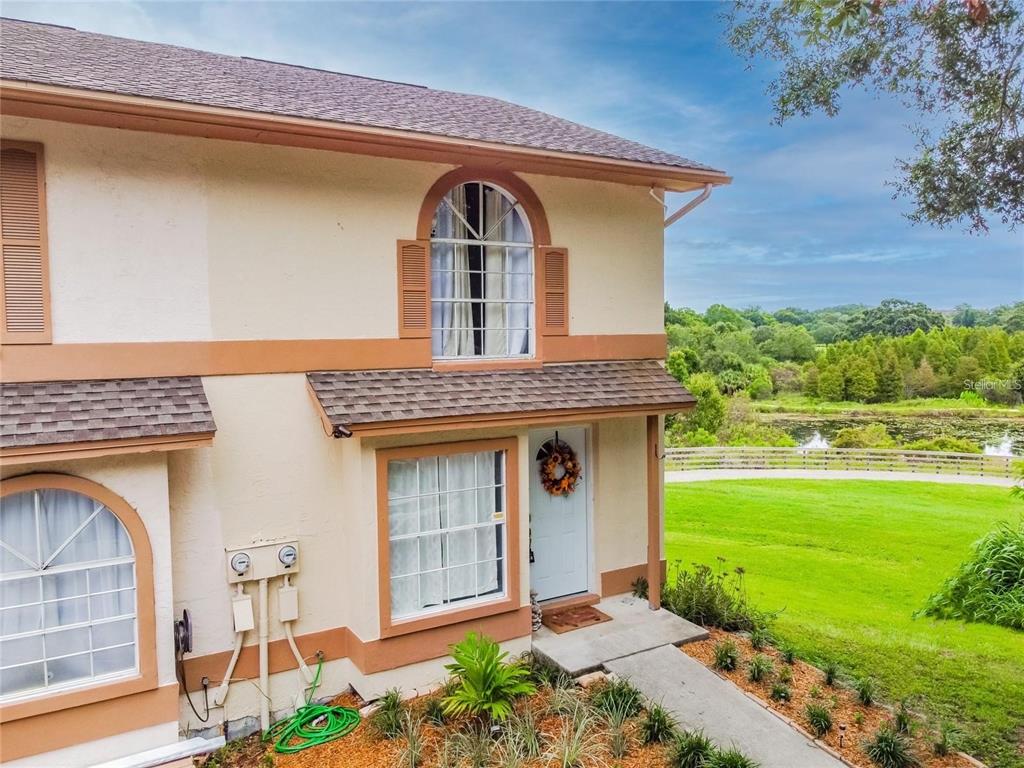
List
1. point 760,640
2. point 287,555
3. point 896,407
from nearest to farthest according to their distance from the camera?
point 287,555, point 760,640, point 896,407

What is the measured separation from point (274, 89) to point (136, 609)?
18.0 feet

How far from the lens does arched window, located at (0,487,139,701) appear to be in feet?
16.8

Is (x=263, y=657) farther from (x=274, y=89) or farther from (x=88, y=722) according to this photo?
(x=274, y=89)

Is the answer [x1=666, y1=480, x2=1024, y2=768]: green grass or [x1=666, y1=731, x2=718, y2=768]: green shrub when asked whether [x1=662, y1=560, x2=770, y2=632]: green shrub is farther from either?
[x1=666, y1=731, x2=718, y2=768]: green shrub

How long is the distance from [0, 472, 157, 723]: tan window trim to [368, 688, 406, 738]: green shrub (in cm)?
197

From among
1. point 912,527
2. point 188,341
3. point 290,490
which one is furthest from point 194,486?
point 912,527

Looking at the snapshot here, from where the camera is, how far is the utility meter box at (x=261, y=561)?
6.10 metres

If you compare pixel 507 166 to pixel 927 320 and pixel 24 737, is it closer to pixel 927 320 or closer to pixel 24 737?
pixel 24 737

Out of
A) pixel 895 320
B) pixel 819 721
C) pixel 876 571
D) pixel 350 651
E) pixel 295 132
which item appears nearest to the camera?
pixel 819 721

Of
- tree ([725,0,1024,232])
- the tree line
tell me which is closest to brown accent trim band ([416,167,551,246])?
tree ([725,0,1024,232])

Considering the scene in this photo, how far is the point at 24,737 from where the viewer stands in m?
5.09

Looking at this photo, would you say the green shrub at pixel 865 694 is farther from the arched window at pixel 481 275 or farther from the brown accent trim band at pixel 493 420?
the arched window at pixel 481 275

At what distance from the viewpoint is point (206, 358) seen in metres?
6.11

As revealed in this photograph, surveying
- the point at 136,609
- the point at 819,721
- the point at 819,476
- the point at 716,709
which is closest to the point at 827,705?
the point at 819,721
